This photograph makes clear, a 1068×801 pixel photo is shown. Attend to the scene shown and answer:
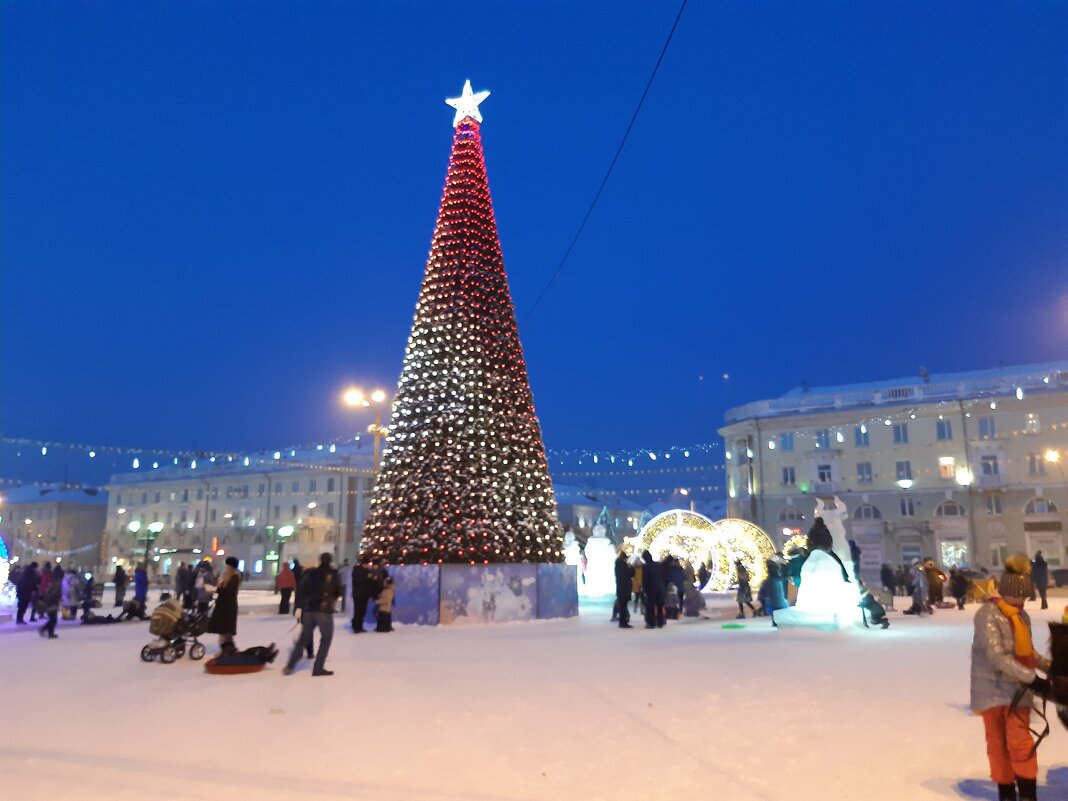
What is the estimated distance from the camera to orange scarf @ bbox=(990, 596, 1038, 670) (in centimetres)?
467

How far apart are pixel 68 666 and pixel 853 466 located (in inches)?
1794

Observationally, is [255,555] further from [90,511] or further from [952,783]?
[952,783]

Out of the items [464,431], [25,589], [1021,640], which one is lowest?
[25,589]

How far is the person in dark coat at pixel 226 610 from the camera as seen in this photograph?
35.7 ft

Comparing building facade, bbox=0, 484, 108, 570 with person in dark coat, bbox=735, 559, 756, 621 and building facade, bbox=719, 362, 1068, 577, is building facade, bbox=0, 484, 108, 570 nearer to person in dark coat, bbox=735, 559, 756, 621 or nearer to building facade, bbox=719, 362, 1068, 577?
building facade, bbox=719, 362, 1068, 577

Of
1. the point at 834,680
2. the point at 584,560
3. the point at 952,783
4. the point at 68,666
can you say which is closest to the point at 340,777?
the point at 952,783

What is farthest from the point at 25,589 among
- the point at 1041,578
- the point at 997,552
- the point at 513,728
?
the point at 997,552

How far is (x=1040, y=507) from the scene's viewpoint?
142 feet

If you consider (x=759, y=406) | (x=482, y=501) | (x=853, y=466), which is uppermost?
(x=759, y=406)

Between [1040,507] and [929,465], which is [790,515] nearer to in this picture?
[929,465]

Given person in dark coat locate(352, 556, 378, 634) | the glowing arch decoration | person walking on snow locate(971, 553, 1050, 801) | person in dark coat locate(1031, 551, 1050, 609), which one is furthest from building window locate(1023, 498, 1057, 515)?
person walking on snow locate(971, 553, 1050, 801)

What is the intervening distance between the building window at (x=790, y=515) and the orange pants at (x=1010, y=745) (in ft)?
153

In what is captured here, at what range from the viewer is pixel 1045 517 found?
4300 centimetres

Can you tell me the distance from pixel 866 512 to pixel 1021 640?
4625 cm
